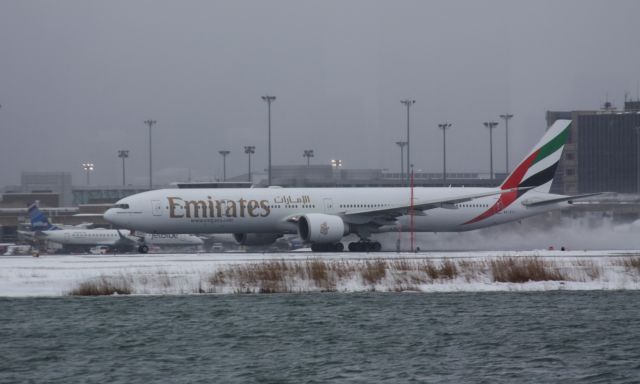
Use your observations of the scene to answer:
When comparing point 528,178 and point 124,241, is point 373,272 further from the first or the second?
point 124,241

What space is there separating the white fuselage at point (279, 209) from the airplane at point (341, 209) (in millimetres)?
62

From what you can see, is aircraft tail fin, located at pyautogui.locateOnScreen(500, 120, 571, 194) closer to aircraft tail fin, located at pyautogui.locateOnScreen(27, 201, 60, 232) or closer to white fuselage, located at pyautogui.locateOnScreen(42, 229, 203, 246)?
white fuselage, located at pyautogui.locateOnScreen(42, 229, 203, 246)

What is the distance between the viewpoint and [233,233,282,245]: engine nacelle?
69438 mm

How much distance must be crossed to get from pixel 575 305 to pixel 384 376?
1444cm

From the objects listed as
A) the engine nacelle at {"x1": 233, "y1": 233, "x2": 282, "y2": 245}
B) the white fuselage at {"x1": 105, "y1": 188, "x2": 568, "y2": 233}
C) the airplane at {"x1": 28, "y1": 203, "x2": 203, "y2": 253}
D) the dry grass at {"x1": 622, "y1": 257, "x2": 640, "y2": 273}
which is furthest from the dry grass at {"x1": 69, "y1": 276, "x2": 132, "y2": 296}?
the airplane at {"x1": 28, "y1": 203, "x2": 203, "y2": 253}

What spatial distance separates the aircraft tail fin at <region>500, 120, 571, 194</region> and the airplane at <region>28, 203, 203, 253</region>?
36682 millimetres

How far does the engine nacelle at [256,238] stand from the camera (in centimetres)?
6944

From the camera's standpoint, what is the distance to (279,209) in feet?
216

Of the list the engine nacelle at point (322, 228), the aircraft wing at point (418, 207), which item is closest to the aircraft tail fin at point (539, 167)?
the aircraft wing at point (418, 207)

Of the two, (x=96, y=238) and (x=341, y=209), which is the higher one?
(x=341, y=209)

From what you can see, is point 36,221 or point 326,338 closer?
point 326,338

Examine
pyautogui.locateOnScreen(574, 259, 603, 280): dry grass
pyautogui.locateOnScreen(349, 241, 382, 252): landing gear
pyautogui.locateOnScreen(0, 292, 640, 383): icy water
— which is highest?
pyautogui.locateOnScreen(574, 259, 603, 280): dry grass

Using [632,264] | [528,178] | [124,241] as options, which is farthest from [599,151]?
[632,264]

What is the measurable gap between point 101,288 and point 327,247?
91.7 ft
